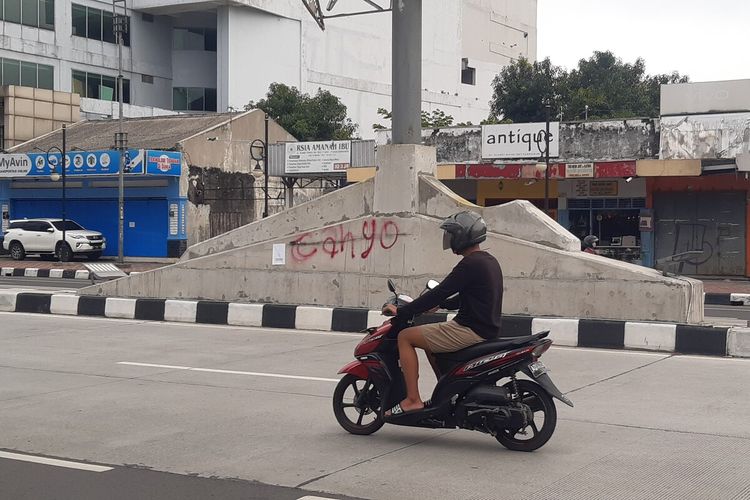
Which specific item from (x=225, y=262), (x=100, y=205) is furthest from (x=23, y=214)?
(x=225, y=262)

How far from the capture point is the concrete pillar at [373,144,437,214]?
13477 millimetres

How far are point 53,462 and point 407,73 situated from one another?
8977 millimetres

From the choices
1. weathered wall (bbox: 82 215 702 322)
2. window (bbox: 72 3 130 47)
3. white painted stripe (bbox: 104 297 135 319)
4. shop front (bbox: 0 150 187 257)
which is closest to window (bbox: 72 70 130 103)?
window (bbox: 72 3 130 47)

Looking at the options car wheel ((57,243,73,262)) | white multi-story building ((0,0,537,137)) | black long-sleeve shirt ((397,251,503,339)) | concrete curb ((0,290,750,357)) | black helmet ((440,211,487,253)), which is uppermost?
white multi-story building ((0,0,537,137))

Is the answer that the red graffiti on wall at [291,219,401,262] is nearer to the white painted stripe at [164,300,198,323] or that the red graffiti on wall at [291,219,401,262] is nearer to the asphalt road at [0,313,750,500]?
the white painted stripe at [164,300,198,323]

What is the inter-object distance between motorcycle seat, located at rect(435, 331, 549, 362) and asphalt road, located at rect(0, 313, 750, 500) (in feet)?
2.15

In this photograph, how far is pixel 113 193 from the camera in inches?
1470

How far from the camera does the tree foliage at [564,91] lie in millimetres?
55250

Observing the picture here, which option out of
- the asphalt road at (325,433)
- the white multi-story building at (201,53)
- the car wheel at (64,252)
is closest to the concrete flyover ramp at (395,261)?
the asphalt road at (325,433)

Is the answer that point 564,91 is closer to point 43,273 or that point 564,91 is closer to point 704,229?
point 704,229

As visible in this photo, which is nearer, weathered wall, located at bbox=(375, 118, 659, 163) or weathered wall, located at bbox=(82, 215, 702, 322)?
weathered wall, located at bbox=(82, 215, 702, 322)

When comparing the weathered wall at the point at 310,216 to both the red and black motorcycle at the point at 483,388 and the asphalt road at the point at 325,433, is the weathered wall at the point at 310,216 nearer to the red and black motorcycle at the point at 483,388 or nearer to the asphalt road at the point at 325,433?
the asphalt road at the point at 325,433

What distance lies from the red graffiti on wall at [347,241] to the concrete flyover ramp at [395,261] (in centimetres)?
2

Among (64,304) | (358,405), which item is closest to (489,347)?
(358,405)
